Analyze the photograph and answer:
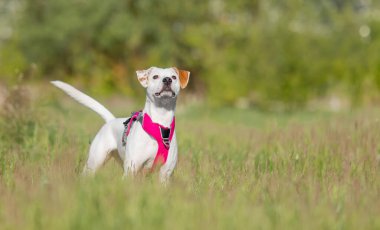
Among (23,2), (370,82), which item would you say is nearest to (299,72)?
(370,82)

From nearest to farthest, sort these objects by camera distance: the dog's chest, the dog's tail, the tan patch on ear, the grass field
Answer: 1. the grass field
2. the dog's chest
3. the tan patch on ear
4. the dog's tail

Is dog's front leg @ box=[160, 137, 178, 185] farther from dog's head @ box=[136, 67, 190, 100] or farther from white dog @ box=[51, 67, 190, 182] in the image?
dog's head @ box=[136, 67, 190, 100]

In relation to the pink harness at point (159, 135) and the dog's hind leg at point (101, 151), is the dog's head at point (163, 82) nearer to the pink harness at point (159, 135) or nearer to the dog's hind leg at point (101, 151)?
the pink harness at point (159, 135)

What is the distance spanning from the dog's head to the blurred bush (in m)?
18.7

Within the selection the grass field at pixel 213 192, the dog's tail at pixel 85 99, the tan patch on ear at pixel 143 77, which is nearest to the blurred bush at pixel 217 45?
the dog's tail at pixel 85 99

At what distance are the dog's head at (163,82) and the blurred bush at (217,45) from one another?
18651mm

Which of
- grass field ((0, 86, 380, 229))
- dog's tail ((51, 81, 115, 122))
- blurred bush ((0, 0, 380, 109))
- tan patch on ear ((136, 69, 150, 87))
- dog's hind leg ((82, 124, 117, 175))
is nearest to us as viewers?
grass field ((0, 86, 380, 229))

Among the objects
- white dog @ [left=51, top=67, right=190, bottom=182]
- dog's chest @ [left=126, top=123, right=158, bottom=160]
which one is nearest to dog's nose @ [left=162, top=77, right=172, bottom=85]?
white dog @ [left=51, top=67, right=190, bottom=182]

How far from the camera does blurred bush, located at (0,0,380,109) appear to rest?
2800 centimetres

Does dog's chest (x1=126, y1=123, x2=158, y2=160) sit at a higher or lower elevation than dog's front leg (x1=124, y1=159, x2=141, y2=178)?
higher

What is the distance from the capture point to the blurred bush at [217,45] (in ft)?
91.9

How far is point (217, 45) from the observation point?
102ft

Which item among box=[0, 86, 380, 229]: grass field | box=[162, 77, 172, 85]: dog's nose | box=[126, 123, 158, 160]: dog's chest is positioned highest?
box=[162, 77, 172, 85]: dog's nose

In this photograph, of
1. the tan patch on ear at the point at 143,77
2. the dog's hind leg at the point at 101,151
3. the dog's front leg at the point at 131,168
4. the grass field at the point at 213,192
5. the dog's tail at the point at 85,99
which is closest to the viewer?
the grass field at the point at 213,192
